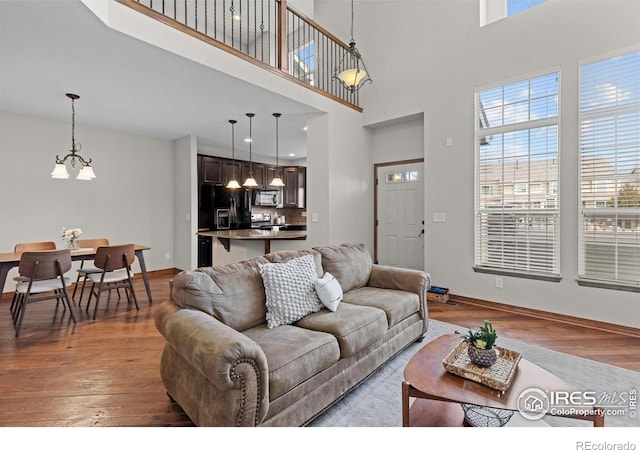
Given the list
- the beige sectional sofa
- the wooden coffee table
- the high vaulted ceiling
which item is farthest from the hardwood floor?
the high vaulted ceiling

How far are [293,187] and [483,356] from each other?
266 inches

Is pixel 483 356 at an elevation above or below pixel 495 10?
below

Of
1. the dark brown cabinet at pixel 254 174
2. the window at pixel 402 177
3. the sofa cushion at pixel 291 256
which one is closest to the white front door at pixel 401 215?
the window at pixel 402 177

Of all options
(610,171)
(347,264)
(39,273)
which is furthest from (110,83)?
(610,171)

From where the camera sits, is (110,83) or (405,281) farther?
(110,83)

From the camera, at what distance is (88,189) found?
5.07m

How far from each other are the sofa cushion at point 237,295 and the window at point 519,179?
10.3ft

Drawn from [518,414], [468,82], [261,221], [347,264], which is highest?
[468,82]

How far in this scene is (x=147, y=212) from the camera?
581cm

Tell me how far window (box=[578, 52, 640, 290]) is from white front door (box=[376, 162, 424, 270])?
1.99m

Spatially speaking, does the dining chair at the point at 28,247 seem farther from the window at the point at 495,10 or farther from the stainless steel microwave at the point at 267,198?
the window at the point at 495,10

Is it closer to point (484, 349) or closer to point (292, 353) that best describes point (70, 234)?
point (292, 353)

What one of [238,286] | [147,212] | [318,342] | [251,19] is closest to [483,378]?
[318,342]

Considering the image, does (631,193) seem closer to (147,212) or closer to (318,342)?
(318,342)
